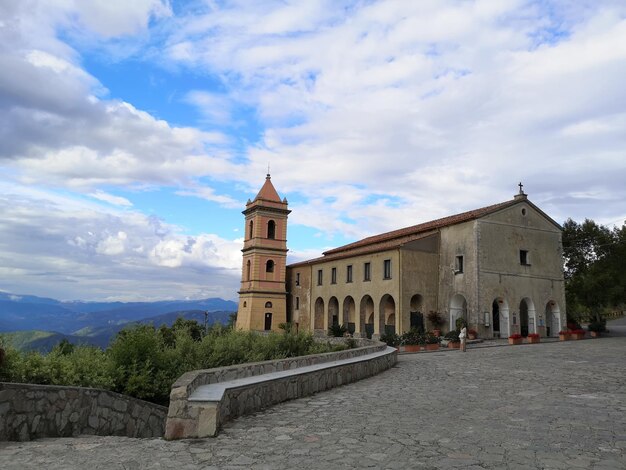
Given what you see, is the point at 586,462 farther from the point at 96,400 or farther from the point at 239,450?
the point at 96,400

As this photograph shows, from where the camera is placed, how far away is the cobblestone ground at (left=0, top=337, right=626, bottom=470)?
4.79 metres

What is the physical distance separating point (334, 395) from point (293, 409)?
1632mm

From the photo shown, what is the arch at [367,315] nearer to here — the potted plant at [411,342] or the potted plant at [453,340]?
the potted plant at [453,340]

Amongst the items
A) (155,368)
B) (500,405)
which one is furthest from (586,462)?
(155,368)

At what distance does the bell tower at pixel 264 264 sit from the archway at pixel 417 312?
14908mm

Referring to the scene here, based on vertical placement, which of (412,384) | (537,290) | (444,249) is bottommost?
(412,384)

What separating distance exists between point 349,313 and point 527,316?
12788mm

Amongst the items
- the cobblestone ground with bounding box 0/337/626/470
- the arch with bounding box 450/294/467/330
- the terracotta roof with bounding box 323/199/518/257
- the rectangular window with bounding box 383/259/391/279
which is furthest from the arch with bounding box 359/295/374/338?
the cobblestone ground with bounding box 0/337/626/470

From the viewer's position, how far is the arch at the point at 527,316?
1184 inches

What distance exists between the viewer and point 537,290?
1209 inches

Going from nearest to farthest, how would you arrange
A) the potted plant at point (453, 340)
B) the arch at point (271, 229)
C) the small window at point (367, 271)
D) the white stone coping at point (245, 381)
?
the white stone coping at point (245, 381) < the potted plant at point (453, 340) < the small window at point (367, 271) < the arch at point (271, 229)

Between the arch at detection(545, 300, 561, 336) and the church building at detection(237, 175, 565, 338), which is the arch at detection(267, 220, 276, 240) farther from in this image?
the arch at detection(545, 300, 561, 336)

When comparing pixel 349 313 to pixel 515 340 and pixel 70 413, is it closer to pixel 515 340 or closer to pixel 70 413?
pixel 515 340

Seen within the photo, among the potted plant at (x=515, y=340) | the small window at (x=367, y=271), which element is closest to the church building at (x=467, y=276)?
the small window at (x=367, y=271)
